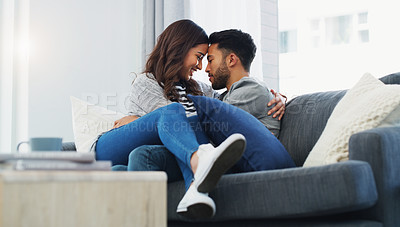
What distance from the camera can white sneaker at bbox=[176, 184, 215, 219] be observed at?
4.61 feet

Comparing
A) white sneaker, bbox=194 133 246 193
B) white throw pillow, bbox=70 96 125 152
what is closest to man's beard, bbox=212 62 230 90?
white throw pillow, bbox=70 96 125 152

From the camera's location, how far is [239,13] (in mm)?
3324

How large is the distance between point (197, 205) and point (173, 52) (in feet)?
4.69

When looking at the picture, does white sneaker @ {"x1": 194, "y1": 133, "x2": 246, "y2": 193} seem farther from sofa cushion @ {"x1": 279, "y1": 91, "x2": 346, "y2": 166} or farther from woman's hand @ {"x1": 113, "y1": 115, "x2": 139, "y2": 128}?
woman's hand @ {"x1": 113, "y1": 115, "x2": 139, "y2": 128}

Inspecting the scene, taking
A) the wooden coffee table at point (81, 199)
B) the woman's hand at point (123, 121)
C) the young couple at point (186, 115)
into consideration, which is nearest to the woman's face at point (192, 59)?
the young couple at point (186, 115)

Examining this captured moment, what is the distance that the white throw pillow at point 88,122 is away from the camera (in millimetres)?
2389

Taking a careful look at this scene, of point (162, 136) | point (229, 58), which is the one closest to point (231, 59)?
point (229, 58)

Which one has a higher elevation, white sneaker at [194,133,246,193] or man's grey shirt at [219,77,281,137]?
man's grey shirt at [219,77,281,137]

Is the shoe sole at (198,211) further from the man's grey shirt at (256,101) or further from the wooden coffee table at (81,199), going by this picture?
the man's grey shirt at (256,101)

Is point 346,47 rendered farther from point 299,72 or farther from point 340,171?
point 340,171

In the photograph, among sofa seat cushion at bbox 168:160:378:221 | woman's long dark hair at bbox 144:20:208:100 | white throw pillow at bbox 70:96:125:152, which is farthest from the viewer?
woman's long dark hair at bbox 144:20:208:100

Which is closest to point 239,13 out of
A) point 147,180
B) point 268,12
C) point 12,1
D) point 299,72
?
point 268,12

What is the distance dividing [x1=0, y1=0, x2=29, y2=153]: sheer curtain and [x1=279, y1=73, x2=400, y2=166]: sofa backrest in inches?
78.5

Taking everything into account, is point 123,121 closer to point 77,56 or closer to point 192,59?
point 192,59
